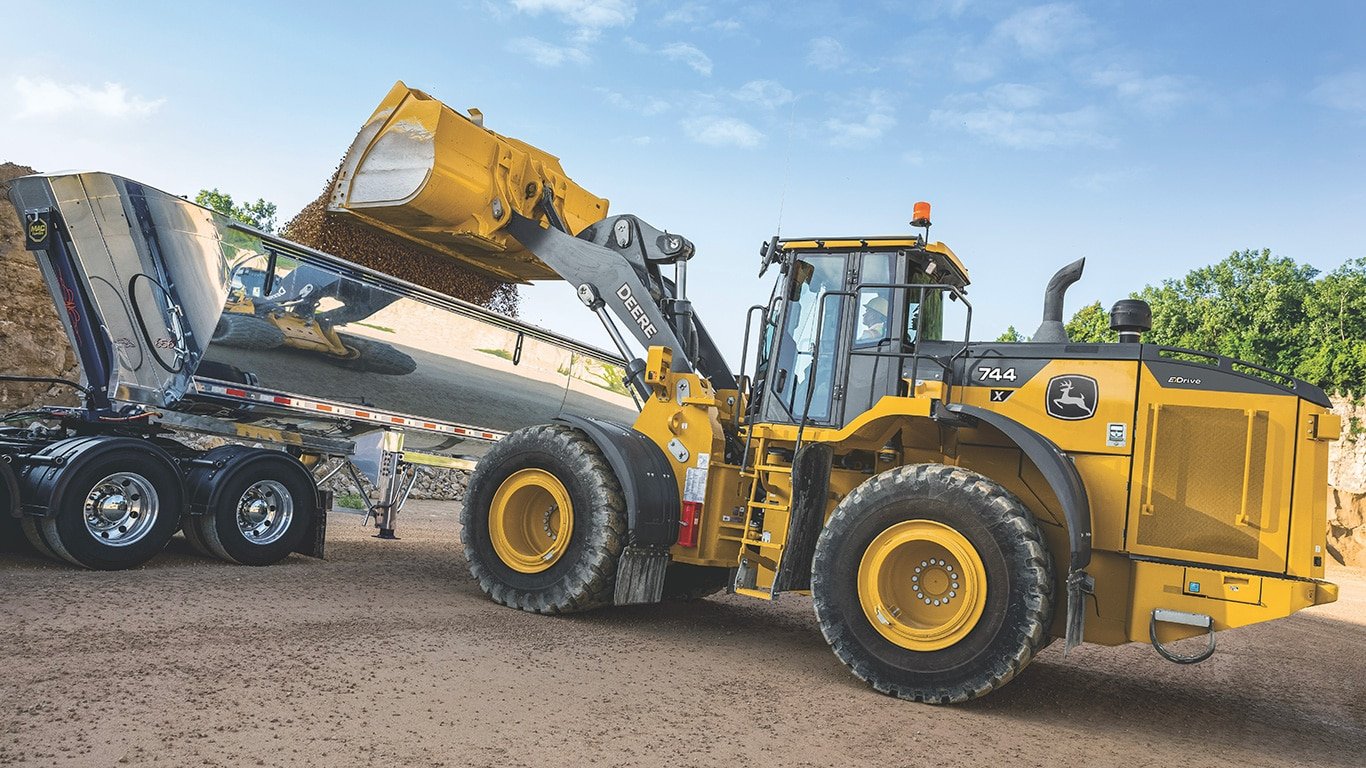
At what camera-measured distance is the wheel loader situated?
5395 millimetres

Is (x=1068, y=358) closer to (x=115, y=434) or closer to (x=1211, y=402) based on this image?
(x=1211, y=402)

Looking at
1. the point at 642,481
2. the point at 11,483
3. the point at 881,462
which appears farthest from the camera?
the point at 11,483

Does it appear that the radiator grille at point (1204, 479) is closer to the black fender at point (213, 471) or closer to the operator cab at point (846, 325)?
the operator cab at point (846, 325)

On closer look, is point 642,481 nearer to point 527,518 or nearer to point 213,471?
point 527,518

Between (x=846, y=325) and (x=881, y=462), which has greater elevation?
(x=846, y=325)

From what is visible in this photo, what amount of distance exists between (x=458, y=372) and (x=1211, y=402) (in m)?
7.06

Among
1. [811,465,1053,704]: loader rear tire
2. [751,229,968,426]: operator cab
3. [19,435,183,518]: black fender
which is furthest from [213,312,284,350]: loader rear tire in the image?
[811,465,1053,704]: loader rear tire

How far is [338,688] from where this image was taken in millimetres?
4582

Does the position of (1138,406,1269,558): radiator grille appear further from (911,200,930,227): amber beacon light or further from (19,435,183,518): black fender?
(19,435,183,518): black fender

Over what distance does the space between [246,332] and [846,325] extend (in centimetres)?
481

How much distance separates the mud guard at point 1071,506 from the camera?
532 centimetres

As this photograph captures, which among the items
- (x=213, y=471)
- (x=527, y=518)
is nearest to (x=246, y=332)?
(x=213, y=471)

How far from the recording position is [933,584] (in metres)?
5.70

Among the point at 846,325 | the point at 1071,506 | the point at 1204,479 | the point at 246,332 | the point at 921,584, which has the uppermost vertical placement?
the point at 846,325
